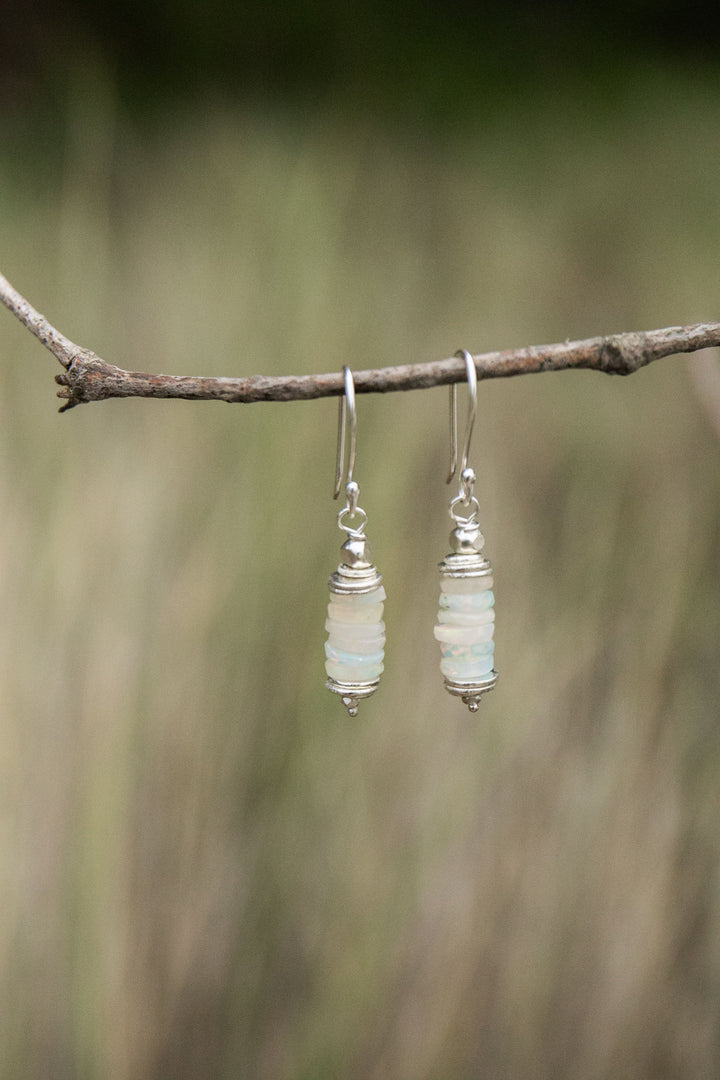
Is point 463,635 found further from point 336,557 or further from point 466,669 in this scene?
point 336,557

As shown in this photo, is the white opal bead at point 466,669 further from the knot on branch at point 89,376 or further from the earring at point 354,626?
the knot on branch at point 89,376

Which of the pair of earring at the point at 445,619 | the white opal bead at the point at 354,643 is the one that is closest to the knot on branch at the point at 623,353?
the pair of earring at the point at 445,619

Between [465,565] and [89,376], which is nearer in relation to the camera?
[89,376]

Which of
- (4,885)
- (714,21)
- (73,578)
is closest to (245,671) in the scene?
(73,578)

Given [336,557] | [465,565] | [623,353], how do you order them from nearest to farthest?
[623,353] < [465,565] < [336,557]

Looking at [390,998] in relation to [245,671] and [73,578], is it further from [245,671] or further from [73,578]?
[73,578]

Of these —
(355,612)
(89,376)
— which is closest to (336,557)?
(355,612)
